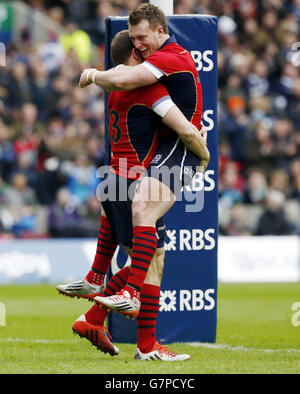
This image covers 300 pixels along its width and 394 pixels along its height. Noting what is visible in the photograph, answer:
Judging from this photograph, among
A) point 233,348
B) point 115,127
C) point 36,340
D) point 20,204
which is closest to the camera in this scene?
point 115,127

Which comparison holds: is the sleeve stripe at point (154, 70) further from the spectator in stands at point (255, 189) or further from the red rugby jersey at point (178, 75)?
the spectator in stands at point (255, 189)

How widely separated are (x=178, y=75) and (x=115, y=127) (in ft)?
2.04

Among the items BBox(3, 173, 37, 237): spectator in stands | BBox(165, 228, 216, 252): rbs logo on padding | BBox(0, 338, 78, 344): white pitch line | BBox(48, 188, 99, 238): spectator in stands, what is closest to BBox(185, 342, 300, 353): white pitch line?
BBox(165, 228, 216, 252): rbs logo on padding

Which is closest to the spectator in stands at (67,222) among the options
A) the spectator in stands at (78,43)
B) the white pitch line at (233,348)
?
the spectator in stands at (78,43)

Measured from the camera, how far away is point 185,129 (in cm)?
629

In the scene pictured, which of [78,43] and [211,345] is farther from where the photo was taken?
[78,43]

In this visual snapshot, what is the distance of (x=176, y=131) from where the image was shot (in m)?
6.29

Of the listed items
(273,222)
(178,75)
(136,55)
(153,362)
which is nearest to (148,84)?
(178,75)

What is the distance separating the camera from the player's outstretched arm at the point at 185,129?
6.27 metres

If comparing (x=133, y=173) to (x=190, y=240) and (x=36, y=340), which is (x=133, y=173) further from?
(x=36, y=340)

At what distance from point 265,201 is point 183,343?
9626mm

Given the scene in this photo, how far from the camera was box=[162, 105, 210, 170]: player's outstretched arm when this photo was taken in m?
6.27
